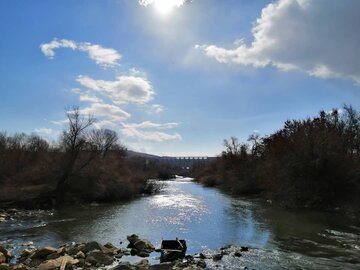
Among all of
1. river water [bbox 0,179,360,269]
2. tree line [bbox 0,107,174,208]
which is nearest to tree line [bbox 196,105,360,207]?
river water [bbox 0,179,360,269]

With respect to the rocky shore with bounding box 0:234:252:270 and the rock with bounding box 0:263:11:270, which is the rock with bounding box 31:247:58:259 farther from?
the rock with bounding box 0:263:11:270

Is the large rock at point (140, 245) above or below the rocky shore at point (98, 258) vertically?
above

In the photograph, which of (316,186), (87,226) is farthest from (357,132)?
(87,226)

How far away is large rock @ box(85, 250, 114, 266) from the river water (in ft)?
14.4

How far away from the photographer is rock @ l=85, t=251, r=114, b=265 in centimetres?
2002

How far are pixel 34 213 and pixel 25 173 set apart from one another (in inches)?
715

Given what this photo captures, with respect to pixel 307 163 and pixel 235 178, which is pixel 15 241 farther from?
pixel 235 178

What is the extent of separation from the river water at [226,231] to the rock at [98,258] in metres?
4.40

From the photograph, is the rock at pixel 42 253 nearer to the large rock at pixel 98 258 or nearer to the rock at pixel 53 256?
the rock at pixel 53 256

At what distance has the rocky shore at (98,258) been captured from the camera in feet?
60.6

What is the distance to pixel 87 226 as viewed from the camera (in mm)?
32625

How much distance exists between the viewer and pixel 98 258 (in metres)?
20.3

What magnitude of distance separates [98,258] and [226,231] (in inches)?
511

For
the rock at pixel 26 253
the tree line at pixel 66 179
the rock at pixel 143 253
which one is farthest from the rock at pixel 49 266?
the tree line at pixel 66 179
